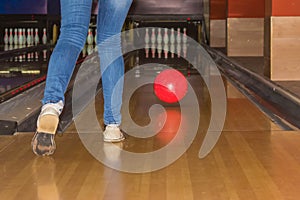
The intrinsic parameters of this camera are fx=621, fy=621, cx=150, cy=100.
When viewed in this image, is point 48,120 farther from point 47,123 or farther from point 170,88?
point 170,88

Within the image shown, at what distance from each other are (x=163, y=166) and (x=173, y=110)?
4.32 feet

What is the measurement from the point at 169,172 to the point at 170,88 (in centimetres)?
192

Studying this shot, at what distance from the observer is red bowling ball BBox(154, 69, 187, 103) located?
140 inches

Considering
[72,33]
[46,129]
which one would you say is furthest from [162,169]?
[72,33]

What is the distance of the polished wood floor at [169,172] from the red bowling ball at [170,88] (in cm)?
112

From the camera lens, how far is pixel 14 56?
6.86 meters

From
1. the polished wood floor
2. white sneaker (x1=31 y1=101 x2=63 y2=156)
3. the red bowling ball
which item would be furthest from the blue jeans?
the red bowling ball

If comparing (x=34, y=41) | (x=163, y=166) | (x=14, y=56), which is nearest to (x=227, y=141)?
(x=163, y=166)

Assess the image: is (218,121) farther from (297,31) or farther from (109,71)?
(297,31)

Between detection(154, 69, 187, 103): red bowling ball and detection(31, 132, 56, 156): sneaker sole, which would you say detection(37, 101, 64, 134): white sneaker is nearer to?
detection(31, 132, 56, 156): sneaker sole

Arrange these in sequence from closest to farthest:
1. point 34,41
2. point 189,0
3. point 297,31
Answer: point 297,31, point 34,41, point 189,0

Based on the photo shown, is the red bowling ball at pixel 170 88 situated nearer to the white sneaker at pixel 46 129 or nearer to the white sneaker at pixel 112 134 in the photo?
the white sneaker at pixel 112 134

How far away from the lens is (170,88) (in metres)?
3.68

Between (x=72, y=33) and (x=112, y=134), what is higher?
(x=72, y=33)
